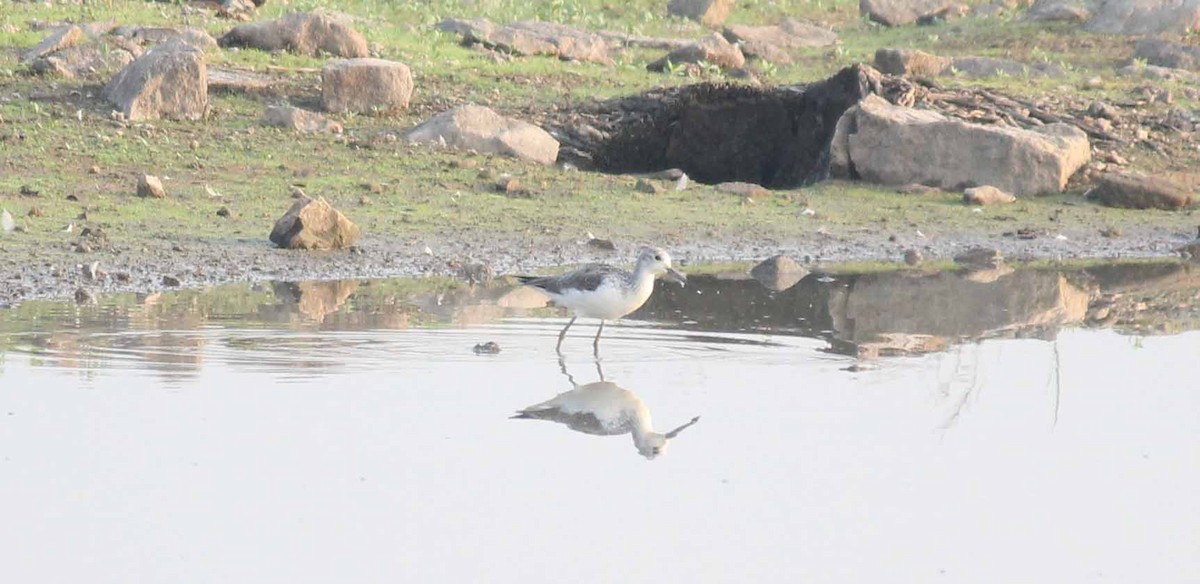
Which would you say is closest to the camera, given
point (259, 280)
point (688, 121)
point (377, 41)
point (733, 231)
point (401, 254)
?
point (259, 280)

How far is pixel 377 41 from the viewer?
17.3 m

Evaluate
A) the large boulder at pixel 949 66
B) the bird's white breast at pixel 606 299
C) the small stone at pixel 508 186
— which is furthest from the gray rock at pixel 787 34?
the bird's white breast at pixel 606 299

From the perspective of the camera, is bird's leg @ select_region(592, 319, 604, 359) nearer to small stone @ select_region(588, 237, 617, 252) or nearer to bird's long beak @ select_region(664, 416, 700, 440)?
bird's long beak @ select_region(664, 416, 700, 440)

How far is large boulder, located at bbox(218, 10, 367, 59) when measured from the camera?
→ 15906 millimetres

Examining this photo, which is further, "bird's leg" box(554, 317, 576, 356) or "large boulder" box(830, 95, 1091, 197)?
"large boulder" box(830, 95, 1091, 197)

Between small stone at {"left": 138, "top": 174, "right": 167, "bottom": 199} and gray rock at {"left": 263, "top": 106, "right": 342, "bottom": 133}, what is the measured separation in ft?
6.62

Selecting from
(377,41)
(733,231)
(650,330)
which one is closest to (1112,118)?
(733,231)

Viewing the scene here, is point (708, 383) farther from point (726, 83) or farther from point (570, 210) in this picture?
point (726, 83)

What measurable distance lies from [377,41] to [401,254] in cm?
596

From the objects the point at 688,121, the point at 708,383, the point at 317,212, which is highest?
the point at 688,121

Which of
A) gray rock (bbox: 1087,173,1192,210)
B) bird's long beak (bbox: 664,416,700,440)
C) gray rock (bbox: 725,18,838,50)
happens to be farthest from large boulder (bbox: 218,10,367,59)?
bird's long beak (bbox: 664,416,700,440)

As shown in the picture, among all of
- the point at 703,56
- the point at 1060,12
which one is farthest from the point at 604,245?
the point at 1060,12

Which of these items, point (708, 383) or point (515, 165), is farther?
point (515, 165)

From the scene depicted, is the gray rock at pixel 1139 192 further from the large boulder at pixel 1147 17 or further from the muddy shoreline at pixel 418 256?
the large boulder at pixel 1147 17
